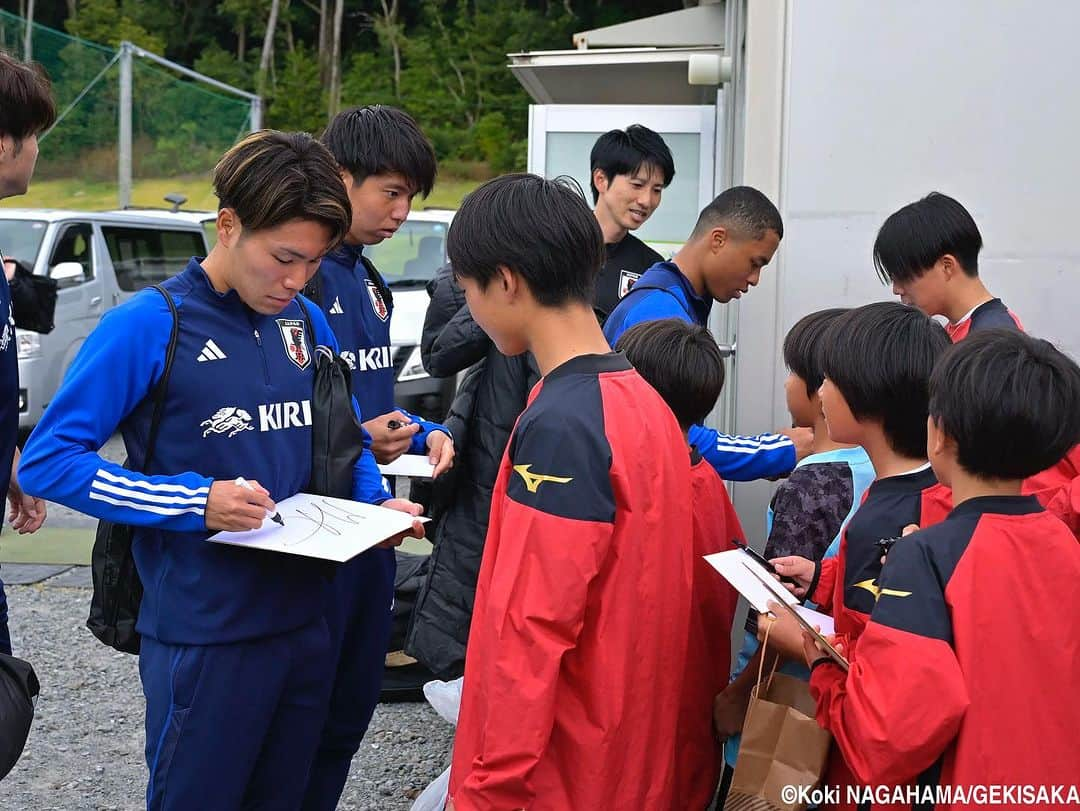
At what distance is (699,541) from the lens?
8.63 ft

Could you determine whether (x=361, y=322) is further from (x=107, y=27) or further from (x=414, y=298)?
(x=107, y=27)

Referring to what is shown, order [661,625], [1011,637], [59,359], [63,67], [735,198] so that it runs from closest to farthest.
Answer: [1011,637]
[661,625]
[735,198]
[59,359]
[63,67]

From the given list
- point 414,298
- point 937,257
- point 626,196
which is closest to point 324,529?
point 937,257

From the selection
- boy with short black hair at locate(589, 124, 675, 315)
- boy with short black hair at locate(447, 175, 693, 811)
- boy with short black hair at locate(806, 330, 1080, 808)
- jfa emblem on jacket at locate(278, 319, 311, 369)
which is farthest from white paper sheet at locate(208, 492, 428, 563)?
boy with short black hair at locate(589, 124, 675, 315)

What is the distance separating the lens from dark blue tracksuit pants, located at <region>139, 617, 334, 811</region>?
91.1 inches

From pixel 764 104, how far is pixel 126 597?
2613 mm

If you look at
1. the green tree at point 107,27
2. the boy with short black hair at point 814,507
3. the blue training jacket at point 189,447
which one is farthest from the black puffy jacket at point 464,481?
the green tree at point 107,27

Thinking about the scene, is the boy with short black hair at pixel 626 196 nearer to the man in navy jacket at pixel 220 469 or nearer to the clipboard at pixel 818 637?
the man in navy jacket at pixel 220 469

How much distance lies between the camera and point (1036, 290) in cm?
383

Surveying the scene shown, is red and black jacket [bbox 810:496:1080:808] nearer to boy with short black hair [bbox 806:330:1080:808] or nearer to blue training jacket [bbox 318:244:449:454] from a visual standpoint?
boy with short black hair [bbox 806:330:1080:808]

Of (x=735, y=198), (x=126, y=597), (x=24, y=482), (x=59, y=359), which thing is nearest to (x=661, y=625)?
(x=126, y=597)

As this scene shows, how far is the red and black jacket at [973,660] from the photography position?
1827mm

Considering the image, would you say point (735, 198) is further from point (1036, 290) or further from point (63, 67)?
point (63, 67)

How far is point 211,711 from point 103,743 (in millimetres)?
2353
